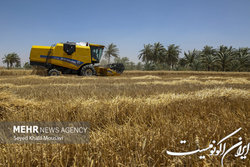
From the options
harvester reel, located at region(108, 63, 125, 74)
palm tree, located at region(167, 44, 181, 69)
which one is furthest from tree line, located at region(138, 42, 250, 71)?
harvester reel, located at region(108, 63, 125, 74)

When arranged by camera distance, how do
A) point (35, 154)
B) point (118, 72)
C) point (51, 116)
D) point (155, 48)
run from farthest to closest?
point (155, 48) → point (118, 72) → point (51, 116) → point (35, 154)

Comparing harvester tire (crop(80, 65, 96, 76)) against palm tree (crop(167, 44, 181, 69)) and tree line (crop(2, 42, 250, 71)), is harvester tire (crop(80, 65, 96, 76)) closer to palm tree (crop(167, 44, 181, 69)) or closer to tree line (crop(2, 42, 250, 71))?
tree line (crop(2, 42, 250, 71))

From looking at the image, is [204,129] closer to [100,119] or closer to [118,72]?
[100,119]

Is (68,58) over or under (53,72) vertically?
over

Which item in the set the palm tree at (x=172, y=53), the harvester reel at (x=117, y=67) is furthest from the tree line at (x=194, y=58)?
the harvester reel at (x=117, y=67)

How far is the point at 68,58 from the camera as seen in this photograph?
13.9m

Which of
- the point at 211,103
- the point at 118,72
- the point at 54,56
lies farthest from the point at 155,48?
the point at 211,103

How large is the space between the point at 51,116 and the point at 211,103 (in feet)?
8.53

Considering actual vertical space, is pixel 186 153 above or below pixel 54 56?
below

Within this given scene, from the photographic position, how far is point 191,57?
52.1m

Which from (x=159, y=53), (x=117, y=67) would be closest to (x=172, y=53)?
(x=159, y=53)

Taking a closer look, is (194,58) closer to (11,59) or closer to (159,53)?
(159,53)

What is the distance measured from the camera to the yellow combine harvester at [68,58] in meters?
13.5

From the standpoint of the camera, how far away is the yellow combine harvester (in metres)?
13.5
